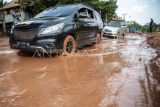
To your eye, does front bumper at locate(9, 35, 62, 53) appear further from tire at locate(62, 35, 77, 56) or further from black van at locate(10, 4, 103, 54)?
tire at locate(62, 35, 77, 56)

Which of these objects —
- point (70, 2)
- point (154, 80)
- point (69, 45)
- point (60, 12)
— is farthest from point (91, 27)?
point (70, 2)

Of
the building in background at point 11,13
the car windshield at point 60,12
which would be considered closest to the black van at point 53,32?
the car windshield at point 60,12

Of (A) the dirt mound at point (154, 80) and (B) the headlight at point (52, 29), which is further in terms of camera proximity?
(B) the headlight at point (52, 29)

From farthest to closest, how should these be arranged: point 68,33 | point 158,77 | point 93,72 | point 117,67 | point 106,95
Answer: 1. point 68,33
2. point 117,67
3. point 93,72
4. point 158,77
5. point 106,95

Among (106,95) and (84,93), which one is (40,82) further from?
(106,95)

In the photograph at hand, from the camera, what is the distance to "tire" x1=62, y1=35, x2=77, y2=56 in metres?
8.15

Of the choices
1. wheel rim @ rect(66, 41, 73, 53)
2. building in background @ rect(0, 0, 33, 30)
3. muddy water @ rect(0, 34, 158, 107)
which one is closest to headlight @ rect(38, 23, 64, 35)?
wheel rim @ rect(66, 41, 73, 53)

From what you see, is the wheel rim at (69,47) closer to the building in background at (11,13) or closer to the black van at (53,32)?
the black van at (53,32)

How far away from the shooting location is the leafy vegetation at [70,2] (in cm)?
2548

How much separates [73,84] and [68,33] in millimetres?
3363

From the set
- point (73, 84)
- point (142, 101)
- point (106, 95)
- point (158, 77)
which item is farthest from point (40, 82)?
point (158, 77)

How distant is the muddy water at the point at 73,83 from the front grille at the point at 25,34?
0.66 m

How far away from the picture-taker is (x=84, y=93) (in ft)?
15.0

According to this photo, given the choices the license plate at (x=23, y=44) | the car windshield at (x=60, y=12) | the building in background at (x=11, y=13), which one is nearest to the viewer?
the license plate at (x=23, y=44)
